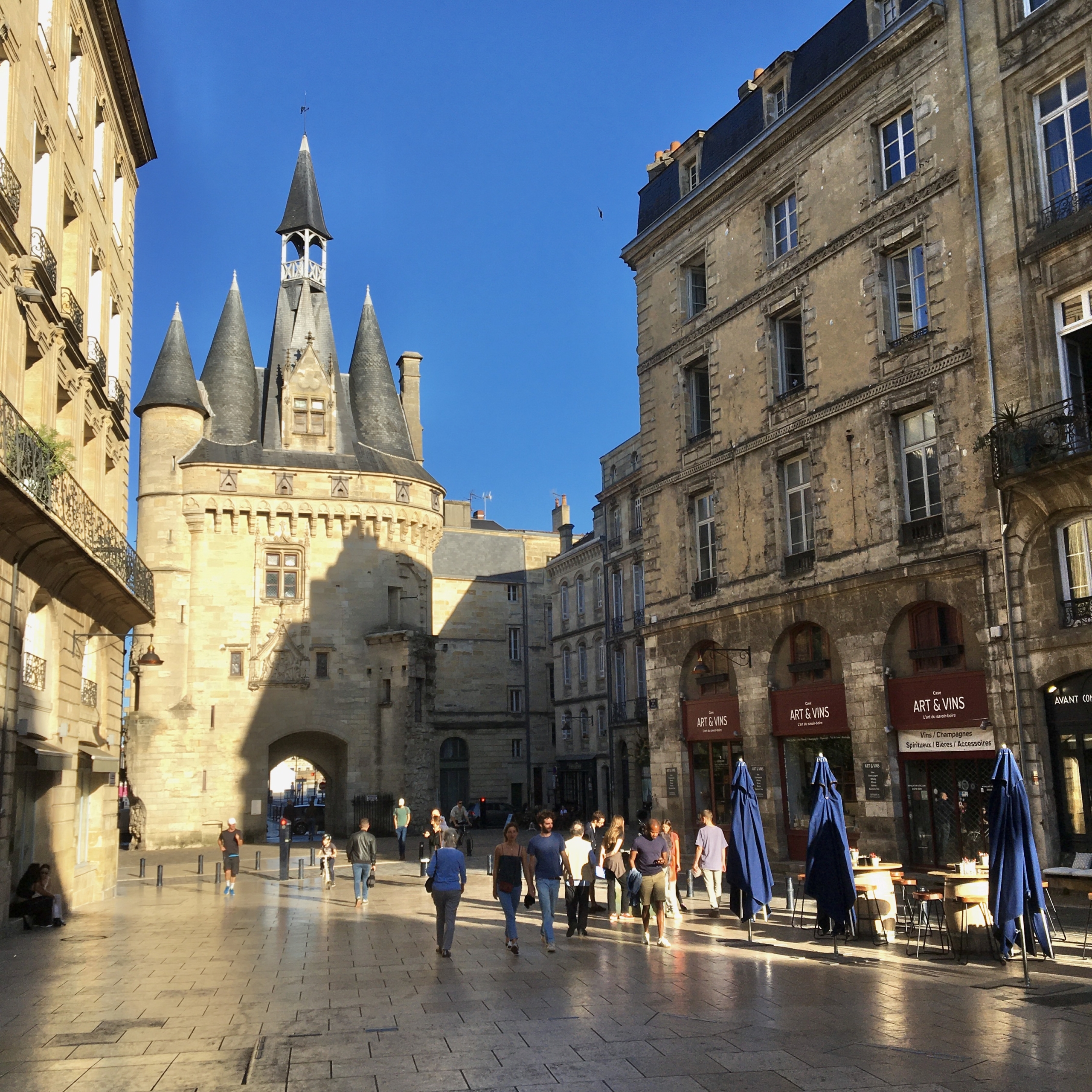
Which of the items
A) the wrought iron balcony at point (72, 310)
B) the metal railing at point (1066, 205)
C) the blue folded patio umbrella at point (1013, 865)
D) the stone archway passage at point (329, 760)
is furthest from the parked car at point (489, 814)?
the blue folded patio umbrella at point (1013, 865)

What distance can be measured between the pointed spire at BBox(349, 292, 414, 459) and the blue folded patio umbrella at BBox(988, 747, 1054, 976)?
35.0 meters

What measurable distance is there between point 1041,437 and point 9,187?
1472 cm

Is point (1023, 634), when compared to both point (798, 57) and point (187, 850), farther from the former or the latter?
point (187, 850)

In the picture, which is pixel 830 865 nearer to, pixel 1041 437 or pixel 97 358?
pixel 1041 437

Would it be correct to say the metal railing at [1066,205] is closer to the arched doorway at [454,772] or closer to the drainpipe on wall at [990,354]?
the drainpipe on wall at [990,354]

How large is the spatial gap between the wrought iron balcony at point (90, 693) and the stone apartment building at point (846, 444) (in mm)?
11773

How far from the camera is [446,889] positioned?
12.9 meters

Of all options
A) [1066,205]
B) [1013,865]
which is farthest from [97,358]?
[1013,865]

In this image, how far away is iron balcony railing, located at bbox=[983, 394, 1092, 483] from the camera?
1548 centimetres

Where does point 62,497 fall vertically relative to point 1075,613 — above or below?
above

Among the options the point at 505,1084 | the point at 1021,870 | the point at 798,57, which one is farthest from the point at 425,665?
the point at 505,1084

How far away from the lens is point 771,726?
21.7 m

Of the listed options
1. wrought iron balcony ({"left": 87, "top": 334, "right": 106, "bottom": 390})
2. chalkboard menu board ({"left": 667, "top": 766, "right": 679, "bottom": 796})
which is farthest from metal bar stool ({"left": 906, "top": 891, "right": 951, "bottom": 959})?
wrought iron balcony ({"left": 87, "top": 334, "right": 106, "bottom": 390})

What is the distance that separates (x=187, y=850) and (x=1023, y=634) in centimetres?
2858
